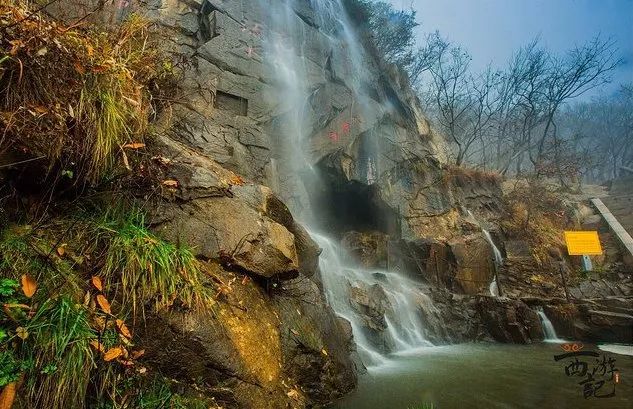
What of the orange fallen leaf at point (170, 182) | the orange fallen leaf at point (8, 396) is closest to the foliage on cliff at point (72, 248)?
the orange fallen leaf at point (8, 396)

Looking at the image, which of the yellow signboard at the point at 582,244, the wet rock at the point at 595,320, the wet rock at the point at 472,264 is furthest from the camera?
A: the wet rock at the point at 472,264

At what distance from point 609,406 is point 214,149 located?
22.6 ft

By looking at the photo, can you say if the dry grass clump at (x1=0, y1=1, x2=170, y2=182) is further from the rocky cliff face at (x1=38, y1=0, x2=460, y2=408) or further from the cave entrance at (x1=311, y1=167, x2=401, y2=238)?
the cave entrance at (x1=311, y1=167, x2=401, y2=238)

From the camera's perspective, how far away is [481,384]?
5.51 meters

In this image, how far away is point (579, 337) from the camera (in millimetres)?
10031

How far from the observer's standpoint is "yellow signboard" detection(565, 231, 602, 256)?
11492 mm

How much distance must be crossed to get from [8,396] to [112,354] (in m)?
0.57

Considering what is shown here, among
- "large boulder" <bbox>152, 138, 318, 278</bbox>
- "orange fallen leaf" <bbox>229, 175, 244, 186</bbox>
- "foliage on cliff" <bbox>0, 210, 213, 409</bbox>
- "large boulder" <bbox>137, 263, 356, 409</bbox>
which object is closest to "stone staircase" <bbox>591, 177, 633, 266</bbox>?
"large boulder" <bbox>137, 263, 356, 409</bbox>

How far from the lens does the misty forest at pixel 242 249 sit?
9.04 feet

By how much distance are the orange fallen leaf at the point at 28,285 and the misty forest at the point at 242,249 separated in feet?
0.08

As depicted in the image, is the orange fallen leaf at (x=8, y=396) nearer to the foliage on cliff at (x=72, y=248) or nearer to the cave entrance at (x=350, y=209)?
the foliage on cliff at (x=72, y=248)

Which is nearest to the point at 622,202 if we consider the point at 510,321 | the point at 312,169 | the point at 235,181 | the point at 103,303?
the point at 510,321

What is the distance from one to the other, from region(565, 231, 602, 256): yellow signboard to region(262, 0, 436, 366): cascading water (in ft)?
16.8

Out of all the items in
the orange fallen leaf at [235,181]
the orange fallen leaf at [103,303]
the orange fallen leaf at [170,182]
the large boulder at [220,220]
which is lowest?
the orange fallen leaf at [103,303]
